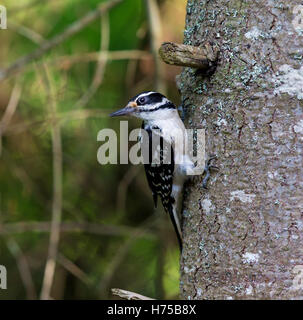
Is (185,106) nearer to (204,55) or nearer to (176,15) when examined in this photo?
(204,55)

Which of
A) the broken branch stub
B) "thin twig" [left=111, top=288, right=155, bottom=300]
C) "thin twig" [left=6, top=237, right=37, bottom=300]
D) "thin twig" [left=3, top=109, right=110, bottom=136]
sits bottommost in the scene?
"thin twig" [left=111, top=288, right=155, bottom=300]

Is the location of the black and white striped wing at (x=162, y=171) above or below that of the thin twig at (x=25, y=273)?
above

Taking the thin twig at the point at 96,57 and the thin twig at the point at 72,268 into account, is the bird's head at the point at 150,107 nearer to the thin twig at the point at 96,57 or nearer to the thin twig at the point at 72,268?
the thin twig at the point at 96,57

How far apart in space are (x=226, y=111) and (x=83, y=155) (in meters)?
1.94

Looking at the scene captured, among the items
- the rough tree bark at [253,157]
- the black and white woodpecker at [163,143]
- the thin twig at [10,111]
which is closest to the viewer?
the rough tree bark at [253,157]

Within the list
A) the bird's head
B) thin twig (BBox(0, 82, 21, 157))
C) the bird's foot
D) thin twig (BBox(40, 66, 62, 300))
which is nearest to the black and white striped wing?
the bird's head

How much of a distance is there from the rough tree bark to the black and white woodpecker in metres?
0.53

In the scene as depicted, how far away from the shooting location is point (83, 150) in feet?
12.8

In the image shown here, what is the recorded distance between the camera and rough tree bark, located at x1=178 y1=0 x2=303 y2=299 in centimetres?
201

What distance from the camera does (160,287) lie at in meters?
3.40

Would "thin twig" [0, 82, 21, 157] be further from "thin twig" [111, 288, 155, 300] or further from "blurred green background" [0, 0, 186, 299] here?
"thin twig" [111, 288, 155, 300]

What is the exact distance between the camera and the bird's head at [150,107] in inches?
113

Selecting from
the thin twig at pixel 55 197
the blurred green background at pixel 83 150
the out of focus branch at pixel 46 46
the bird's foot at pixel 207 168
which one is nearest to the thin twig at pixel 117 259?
the blurred green background at pixel 83 150
